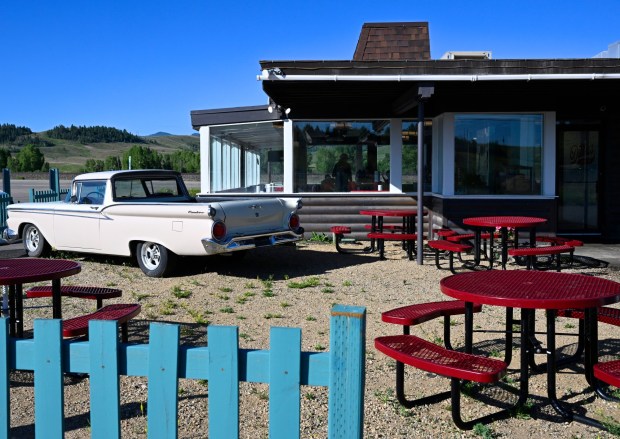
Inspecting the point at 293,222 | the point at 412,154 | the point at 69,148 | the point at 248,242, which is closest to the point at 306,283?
A: the point at 248,242

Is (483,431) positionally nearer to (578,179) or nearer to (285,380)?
(285,380)

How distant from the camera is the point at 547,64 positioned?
9.54 metres

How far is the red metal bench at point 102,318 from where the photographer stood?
4.33m

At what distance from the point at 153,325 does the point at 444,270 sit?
7.85 metres

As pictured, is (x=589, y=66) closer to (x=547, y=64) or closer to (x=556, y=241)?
(x=547, y=64)

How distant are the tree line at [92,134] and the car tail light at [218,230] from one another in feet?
552

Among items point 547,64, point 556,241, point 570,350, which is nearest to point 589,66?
point 547,64

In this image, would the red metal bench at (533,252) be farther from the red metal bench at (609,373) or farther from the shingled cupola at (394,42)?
the shingled cupola at (394,42)

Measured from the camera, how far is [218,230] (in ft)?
28.8

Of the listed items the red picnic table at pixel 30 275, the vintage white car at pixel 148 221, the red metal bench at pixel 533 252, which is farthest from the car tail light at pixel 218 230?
the red metal bench at pixel 533 252

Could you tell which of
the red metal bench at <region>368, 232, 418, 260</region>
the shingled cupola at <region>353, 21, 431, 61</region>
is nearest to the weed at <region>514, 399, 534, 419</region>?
the red metal bench at <region>368, 232, 418, 260</region>

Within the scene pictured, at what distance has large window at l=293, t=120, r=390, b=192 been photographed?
44.0 feet

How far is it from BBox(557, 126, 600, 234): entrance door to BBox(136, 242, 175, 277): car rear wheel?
7.58 metres

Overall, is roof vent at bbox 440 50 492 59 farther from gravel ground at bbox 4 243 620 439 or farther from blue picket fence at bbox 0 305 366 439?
blue picket fence at bbox 0 305 366 439
